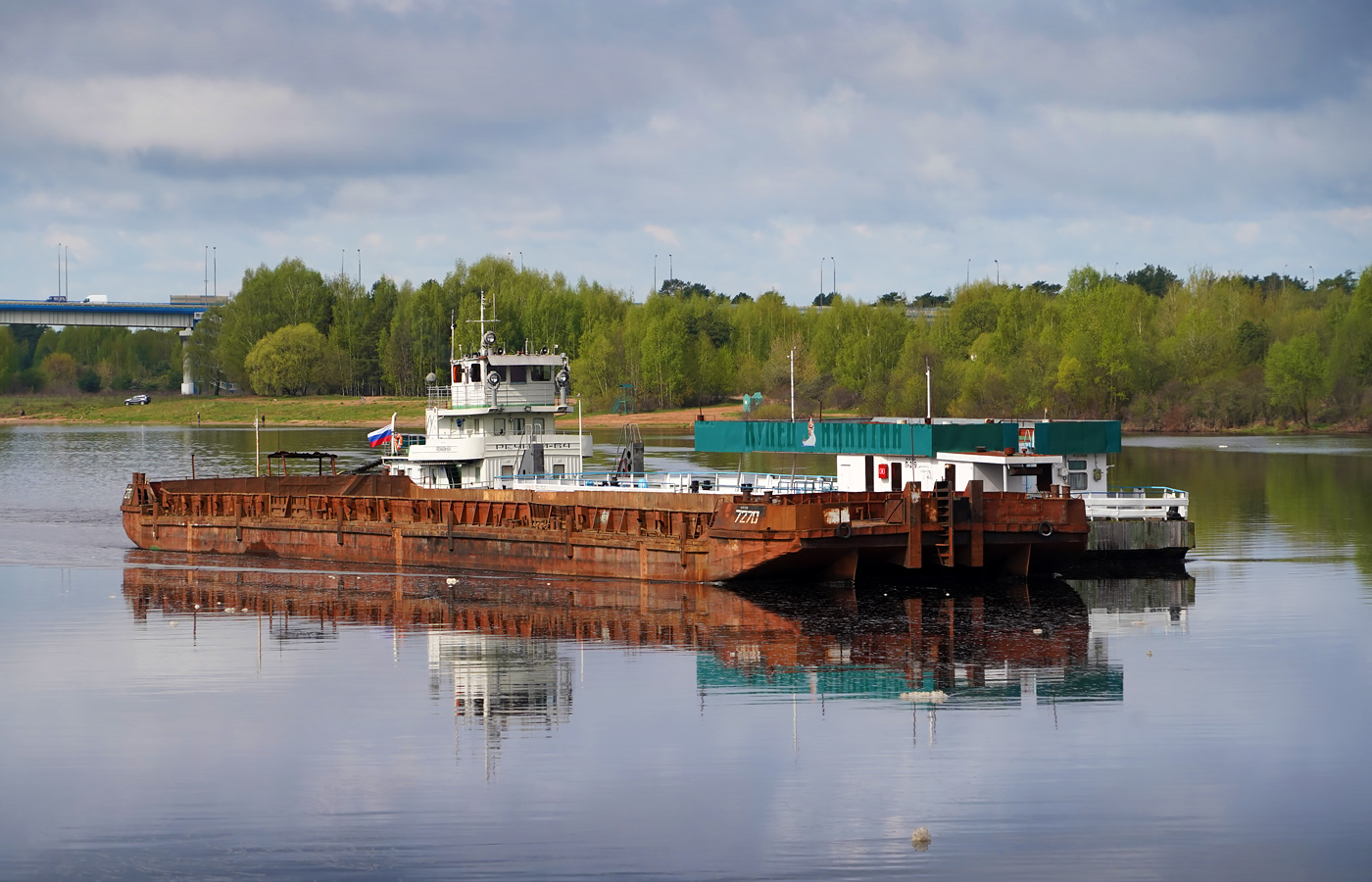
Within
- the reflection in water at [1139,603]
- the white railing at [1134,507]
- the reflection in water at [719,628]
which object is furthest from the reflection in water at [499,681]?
the white railing at [1134,507]

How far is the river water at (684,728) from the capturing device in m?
20.9

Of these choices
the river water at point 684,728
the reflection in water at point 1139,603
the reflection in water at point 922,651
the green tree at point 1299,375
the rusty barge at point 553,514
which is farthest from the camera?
the green tree at point 1299,375

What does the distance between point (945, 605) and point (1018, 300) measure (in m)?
123

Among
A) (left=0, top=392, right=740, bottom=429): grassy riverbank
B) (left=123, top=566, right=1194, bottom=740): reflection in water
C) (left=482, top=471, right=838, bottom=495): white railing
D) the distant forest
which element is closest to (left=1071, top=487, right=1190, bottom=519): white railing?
(left=123, top=566, right=1194, bottom=740): reflection in water

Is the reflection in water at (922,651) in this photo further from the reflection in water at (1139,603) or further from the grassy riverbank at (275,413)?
the grassy riverbank at (275,413)

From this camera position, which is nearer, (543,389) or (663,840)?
(663,840)

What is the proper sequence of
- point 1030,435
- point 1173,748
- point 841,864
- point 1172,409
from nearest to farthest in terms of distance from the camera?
point 841,864, point 1173,748, point 1030,435, point 1172,409

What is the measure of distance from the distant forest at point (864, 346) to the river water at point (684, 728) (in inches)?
3340

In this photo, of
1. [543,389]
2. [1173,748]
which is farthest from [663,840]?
[543,389]

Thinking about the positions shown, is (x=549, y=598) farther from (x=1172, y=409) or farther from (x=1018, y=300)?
(x=1018, y=300)

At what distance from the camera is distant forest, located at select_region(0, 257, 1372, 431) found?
434ft

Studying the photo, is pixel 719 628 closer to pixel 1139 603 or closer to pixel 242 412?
pixel 1139 603

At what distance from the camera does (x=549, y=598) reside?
41281 mm

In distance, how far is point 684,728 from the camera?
27.0 m
